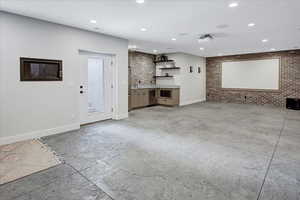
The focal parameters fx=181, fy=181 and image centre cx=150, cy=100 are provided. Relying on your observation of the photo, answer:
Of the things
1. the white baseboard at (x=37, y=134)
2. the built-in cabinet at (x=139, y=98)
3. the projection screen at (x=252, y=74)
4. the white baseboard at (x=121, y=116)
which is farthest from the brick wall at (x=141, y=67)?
the projection screen at (x=252, y=74)

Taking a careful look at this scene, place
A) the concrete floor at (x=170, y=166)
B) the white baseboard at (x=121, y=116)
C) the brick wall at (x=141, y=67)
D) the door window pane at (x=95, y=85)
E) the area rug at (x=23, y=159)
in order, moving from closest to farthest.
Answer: the concrete floor at (x=170, y=166) → the area rug at (x=23, y=159) → the door window pane at (x=95, y=85) → the white baseboard at (x=121, y=116) → the brick wall at (x=141, y=67)

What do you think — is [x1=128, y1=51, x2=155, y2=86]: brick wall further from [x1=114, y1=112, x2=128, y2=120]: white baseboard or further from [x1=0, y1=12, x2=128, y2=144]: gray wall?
[x1=0, y1=12, x2=128, y2=144]: gray wall

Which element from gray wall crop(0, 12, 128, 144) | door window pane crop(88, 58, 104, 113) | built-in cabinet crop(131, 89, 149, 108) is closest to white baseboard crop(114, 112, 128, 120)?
door window pane crop(88, 58, 104, 113)

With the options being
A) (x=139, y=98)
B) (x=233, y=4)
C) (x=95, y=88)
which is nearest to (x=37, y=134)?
(x=95, y=88)

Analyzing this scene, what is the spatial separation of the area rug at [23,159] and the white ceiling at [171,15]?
2.74m

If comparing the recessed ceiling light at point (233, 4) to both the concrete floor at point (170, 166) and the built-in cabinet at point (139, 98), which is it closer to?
the concrete floor at point (170, 166)

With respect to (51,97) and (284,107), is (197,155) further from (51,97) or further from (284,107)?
(284,107)

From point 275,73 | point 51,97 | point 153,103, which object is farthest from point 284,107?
point 51,97

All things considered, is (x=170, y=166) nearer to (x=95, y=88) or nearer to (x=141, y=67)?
(x=95, y=88)

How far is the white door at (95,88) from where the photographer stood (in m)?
5.28

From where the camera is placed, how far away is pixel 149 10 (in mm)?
3670

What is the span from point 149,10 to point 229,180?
10.9 ft

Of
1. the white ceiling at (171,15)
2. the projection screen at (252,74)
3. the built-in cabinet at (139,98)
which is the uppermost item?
the white ceiling at (171,15)

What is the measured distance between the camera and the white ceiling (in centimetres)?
336
